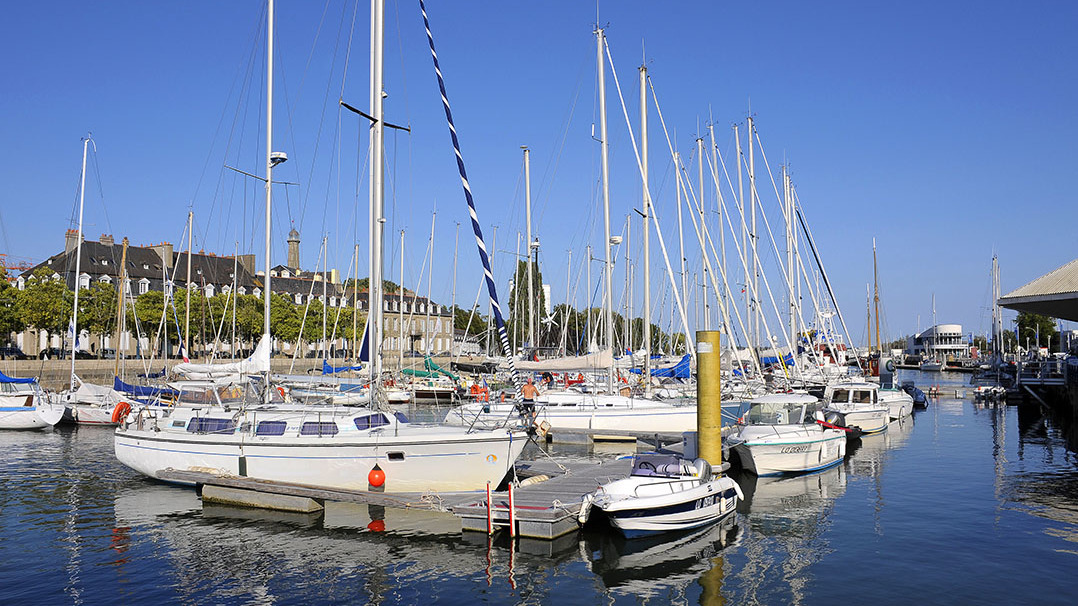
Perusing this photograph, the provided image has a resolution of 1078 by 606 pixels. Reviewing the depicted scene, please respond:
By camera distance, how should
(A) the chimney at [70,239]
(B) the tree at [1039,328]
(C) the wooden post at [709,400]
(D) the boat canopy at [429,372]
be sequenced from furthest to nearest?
(B) the tree at [1039,328] < (A) the chimney at [70,239] < (D) the boat canopy at [429,372] < (C) the wooden post at [709,400]

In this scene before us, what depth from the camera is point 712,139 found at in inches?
2200

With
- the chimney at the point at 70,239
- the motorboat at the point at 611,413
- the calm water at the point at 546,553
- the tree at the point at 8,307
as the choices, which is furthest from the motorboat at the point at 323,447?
the chimney at the point at 70,239

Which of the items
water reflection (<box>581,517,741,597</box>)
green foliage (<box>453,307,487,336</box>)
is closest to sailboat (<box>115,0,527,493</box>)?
water reflection (<box>581,517,741,597</box>)

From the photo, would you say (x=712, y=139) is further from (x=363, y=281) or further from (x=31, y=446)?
(x=363, y=281)

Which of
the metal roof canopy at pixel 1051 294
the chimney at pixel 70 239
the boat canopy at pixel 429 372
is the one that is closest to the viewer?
the metal roof canopy at pixel 1051 294

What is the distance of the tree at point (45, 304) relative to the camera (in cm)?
6838

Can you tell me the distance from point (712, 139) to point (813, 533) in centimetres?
3823

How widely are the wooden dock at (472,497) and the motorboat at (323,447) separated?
52 cm

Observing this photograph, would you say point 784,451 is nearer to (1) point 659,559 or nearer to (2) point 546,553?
(1) point 659,559

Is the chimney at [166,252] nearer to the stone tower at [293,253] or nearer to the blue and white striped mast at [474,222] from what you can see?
the stone tower at [293,253]

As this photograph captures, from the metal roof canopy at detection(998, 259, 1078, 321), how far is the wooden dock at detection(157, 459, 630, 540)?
24.7 metres

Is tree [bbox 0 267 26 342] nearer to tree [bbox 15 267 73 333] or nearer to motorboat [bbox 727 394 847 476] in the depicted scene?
tree [bbox 15 267 73 333]

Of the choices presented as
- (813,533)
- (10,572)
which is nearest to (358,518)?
(10,572)

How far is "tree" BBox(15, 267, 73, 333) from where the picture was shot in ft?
224
